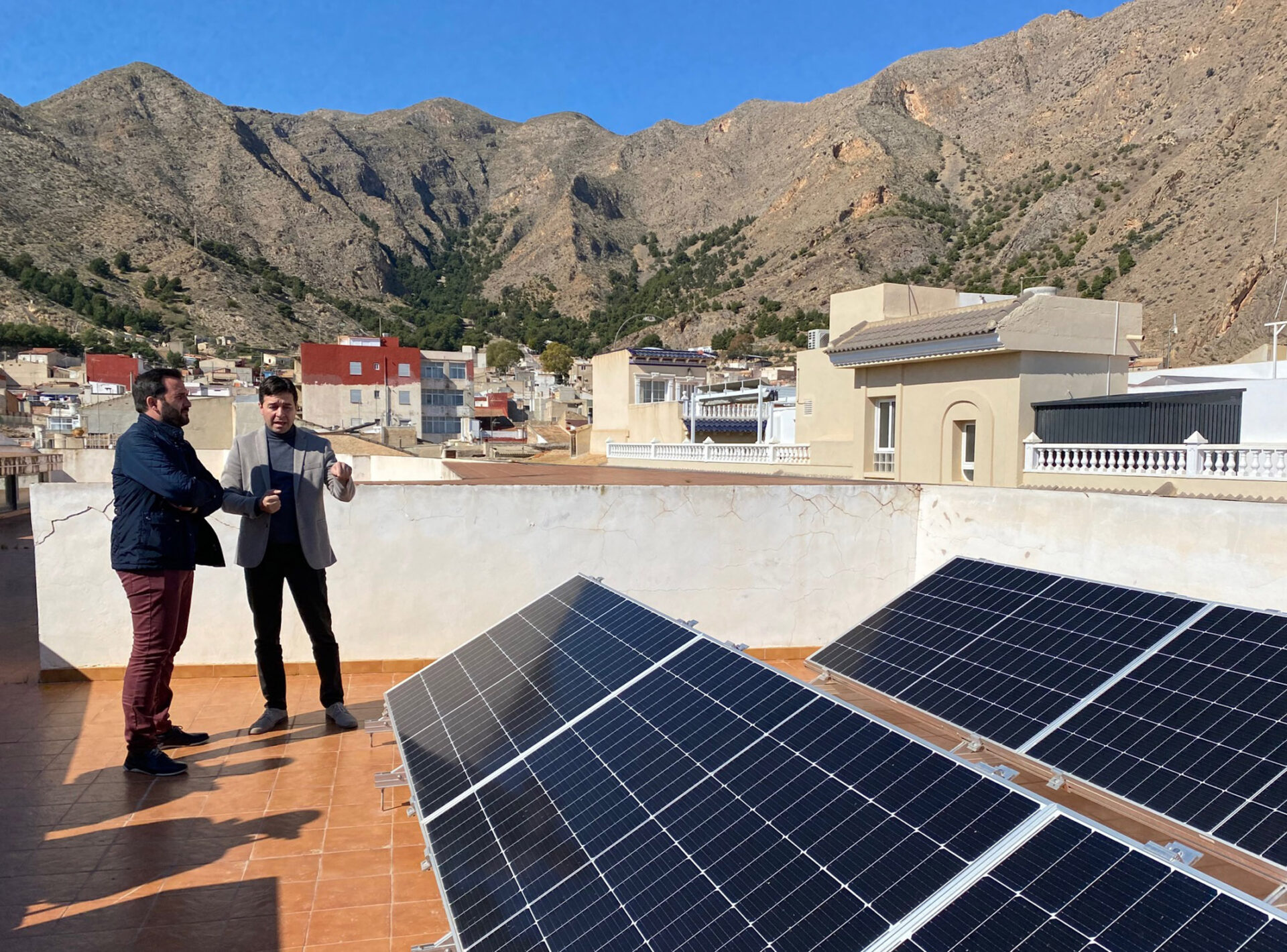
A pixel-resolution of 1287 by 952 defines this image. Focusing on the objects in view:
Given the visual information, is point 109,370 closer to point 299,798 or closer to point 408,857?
point 299,798

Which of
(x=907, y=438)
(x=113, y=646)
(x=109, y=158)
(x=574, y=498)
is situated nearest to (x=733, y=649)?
(x=574, y=498)

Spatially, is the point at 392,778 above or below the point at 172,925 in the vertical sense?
above

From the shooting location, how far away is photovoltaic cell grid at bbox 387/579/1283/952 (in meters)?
1.96

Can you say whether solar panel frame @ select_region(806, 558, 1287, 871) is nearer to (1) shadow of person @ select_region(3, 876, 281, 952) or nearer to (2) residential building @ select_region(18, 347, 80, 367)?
(1) shadow of person @ select_region(3, 876, 281, 952)

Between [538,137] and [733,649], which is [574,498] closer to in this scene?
[733,649]

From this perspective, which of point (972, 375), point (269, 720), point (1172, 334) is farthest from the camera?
point (1172, 334)

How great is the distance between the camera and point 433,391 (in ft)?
178

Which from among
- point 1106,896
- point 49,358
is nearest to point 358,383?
point 49,358

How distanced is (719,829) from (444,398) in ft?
178

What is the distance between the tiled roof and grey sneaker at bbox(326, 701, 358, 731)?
11.3m

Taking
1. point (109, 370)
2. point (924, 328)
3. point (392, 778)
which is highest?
point (109, 370)

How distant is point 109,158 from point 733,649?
119837 mm

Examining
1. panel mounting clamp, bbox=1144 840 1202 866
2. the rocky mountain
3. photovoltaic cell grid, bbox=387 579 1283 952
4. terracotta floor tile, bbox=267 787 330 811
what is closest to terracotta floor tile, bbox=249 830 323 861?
terracotta floor tile, bbox=267 787 330 811

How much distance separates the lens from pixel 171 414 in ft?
14.7
